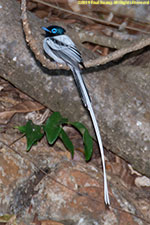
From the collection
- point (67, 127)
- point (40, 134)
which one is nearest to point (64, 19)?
point (67, 127)

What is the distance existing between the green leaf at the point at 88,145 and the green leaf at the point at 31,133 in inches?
20.5

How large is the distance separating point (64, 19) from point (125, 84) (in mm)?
2375

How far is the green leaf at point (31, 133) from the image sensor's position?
343cm

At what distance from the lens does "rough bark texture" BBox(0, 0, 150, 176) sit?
3.62 metres

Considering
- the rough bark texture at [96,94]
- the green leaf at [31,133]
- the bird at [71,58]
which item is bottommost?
the green leaf at [31,133]

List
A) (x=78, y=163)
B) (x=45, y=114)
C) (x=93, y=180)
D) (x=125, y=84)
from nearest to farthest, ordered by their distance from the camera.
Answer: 1. (x=93, y=180)
2. (x=78, y=163)
3. (x=125, y=84)
4. (x=45, y=114)

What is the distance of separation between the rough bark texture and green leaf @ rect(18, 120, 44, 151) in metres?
0.44

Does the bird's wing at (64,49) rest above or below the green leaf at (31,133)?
above

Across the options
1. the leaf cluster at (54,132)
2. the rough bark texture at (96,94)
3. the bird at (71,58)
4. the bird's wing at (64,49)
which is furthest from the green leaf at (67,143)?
the bird's wing at (64,49)

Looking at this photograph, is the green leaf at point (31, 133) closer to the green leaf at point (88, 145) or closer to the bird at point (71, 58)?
the green leaf at point (88, 145)

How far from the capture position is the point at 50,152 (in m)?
3.63

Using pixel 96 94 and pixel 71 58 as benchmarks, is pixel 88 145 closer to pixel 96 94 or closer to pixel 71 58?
pixel 96 94

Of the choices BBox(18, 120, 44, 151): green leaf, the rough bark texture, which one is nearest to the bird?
the rough bark texture

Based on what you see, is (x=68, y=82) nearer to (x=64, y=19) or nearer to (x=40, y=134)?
(x=40, y=134)
